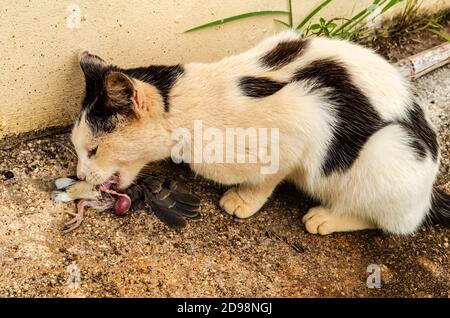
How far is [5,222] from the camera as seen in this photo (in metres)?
2.62

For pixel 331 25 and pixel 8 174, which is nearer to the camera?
pixel 8 174

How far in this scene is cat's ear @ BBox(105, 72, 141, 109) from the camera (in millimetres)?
2377

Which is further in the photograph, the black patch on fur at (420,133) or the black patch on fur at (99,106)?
the black patch on fur at (420,133)

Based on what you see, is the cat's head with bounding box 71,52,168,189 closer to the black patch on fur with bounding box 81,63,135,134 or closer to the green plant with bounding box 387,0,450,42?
the black patch on fur with bounding box 81,63,135,134

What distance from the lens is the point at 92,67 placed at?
261 cm

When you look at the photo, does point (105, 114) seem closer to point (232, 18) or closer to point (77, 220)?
point (77, 220)

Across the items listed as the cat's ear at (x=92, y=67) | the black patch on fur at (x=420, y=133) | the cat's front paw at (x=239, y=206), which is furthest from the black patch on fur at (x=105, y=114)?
the black patch on fur at (x=420, y=133)

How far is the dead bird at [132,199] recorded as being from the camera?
2.74 metres

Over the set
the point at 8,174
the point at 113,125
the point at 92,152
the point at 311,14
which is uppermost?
the point at 311,14

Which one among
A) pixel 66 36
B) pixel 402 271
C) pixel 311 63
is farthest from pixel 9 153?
pixel 402 271

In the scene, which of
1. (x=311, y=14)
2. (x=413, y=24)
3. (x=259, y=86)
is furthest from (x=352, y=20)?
(x=259, y=86)

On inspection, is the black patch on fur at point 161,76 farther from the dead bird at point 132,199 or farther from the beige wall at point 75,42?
the dead bird at point 132,199

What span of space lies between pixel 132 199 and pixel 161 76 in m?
0.57

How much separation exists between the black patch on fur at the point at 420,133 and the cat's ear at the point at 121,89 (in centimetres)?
110
